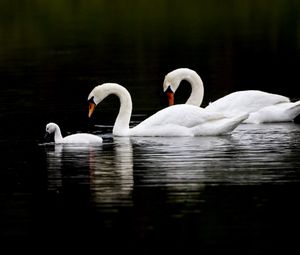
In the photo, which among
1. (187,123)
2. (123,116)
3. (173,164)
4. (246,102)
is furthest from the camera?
(246,102)

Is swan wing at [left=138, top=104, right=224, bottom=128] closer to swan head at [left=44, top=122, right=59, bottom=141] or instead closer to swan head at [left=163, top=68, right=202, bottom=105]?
swan head at [left=44, top=122, right=59, bottom=141]

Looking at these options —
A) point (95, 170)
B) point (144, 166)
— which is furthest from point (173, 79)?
point (95, 170)

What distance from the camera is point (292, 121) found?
913 inches

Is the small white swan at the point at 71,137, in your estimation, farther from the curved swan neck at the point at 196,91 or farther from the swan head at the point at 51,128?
the curved swan neck at the point at 196,91

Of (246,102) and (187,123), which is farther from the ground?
(246,102)

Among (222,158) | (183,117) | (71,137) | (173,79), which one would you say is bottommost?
(222,158)

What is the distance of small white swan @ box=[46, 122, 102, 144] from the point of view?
2027cm

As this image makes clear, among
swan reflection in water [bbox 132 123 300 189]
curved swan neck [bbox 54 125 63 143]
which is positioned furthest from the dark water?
curved swan neck [bbox 54 125 63 143]

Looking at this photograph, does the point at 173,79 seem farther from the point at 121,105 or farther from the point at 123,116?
the point at 123,116

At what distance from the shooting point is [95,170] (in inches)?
693

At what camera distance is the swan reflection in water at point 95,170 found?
629 inches

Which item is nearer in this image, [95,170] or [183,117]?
[95,170]

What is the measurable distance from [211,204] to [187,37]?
29928 mm

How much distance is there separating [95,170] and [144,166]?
0.64 m
